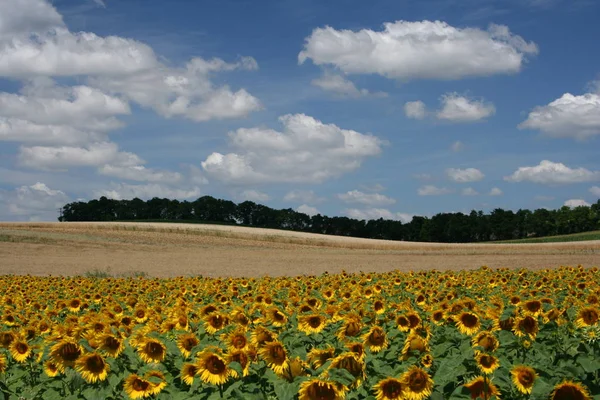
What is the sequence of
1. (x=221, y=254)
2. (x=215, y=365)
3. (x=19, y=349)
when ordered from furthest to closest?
(x=221, y=254) → (x=19, y=349) → (x=215, y=365)

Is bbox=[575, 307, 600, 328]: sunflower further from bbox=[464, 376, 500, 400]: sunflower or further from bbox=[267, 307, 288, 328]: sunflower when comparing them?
bbox=[267, 307, 288, 328]: sunflower

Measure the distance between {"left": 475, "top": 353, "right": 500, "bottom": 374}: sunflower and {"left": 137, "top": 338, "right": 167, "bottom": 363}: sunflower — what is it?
2605mm

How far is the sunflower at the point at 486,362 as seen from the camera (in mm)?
5125

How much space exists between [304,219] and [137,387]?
11327 centimetres

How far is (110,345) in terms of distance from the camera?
566cm

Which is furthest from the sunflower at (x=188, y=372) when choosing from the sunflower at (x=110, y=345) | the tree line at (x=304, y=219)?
the tree line at (x=304, y=219)

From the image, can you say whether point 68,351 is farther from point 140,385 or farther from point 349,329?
point 349,329

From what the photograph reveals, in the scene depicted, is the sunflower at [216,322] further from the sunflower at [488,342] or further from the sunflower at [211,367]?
the sunflower at [488,342]

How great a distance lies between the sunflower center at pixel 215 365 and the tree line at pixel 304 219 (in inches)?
4065

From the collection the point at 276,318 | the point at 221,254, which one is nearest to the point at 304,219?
the point at 221,254

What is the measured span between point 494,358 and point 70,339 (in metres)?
3.40

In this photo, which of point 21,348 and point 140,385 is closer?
point 140,385

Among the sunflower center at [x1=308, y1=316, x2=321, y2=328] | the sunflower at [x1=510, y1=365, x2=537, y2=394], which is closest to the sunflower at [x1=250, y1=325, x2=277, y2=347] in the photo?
the sunflower center at [x1=308, y1=316, x2=321, y2=328]

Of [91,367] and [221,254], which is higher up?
[91,367]
